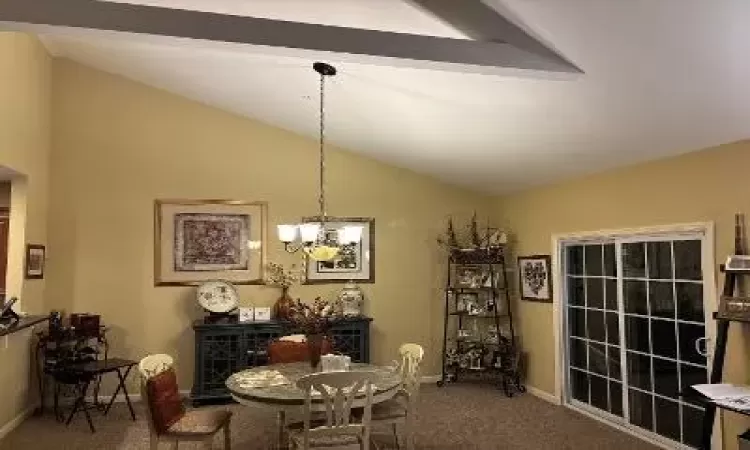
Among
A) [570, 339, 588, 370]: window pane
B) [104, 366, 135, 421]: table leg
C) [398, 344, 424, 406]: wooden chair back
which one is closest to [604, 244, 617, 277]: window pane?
[570, 339, 588, 370]: window pane

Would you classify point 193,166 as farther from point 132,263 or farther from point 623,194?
point 623,194

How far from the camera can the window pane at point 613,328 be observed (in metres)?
4.93

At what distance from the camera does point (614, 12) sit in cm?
264

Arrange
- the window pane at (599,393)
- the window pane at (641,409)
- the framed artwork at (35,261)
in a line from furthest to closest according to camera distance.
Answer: the framed artwork at (35,261) → the window pane at (599,393) → the window pane at (641,409)

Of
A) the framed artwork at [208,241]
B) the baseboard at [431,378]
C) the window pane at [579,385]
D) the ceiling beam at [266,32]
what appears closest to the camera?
the ceiling beam at [266,32]

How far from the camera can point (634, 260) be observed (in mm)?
4730

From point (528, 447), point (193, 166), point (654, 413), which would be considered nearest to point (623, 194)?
point (654, 413)

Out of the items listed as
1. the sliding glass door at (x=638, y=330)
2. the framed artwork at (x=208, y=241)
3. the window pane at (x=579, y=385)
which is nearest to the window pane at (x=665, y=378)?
the sliding glass door at (x=638, y=330)

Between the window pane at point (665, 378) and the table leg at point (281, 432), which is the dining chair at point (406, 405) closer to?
the table leg at point (281, 432)

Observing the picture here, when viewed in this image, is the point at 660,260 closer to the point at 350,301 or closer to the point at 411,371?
the point at 411,371

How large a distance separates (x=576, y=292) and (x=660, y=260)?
1164mm

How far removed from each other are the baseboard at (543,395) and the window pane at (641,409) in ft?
2.92

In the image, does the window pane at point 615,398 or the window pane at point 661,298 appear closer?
the window pane at point 661,298

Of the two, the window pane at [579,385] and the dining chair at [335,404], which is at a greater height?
the dining chair at [335,404]
